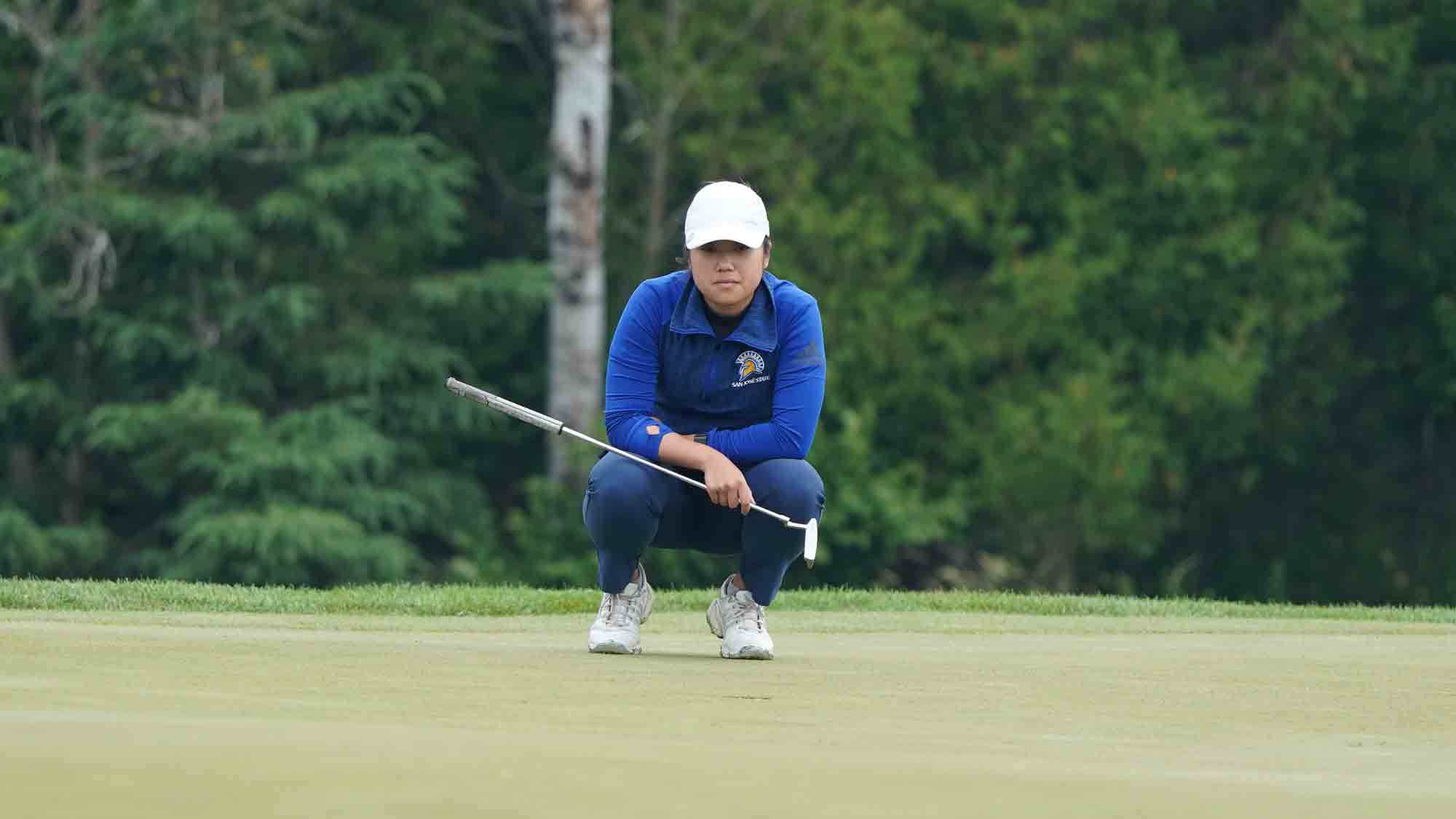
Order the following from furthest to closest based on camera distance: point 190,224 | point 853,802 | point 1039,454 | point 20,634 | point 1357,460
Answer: point 1357,460
point 1039,454
point 190,224
point 20,634
point 853,802

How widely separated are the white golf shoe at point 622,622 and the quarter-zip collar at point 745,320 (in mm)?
685

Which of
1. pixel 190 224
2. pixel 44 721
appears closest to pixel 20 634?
pixel 44 721

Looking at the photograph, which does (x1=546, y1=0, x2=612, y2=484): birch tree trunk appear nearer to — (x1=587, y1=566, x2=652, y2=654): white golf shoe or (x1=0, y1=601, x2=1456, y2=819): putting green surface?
(x1=0, y1=601, x2=1456, y2=819): putting green surface

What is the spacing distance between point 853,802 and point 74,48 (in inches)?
647

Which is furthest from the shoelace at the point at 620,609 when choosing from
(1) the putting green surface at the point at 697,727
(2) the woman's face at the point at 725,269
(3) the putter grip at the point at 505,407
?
(2) the woman's face at the point at 725,269

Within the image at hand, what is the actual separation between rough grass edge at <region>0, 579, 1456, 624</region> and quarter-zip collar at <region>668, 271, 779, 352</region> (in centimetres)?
228

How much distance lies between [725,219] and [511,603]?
2886mm

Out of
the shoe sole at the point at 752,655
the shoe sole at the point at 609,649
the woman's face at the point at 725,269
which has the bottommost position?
the shoe sole at the point at 609,649

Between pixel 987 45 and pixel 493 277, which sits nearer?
pixel 493 277

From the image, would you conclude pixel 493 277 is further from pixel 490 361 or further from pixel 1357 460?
pixel 1357 460

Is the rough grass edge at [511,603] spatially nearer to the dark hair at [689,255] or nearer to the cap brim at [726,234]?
the dark hair at [689,255]

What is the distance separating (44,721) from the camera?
13.8 ft

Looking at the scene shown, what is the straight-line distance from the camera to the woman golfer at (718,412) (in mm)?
6566

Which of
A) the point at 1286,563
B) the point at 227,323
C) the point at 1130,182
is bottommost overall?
the point at 1286,563
